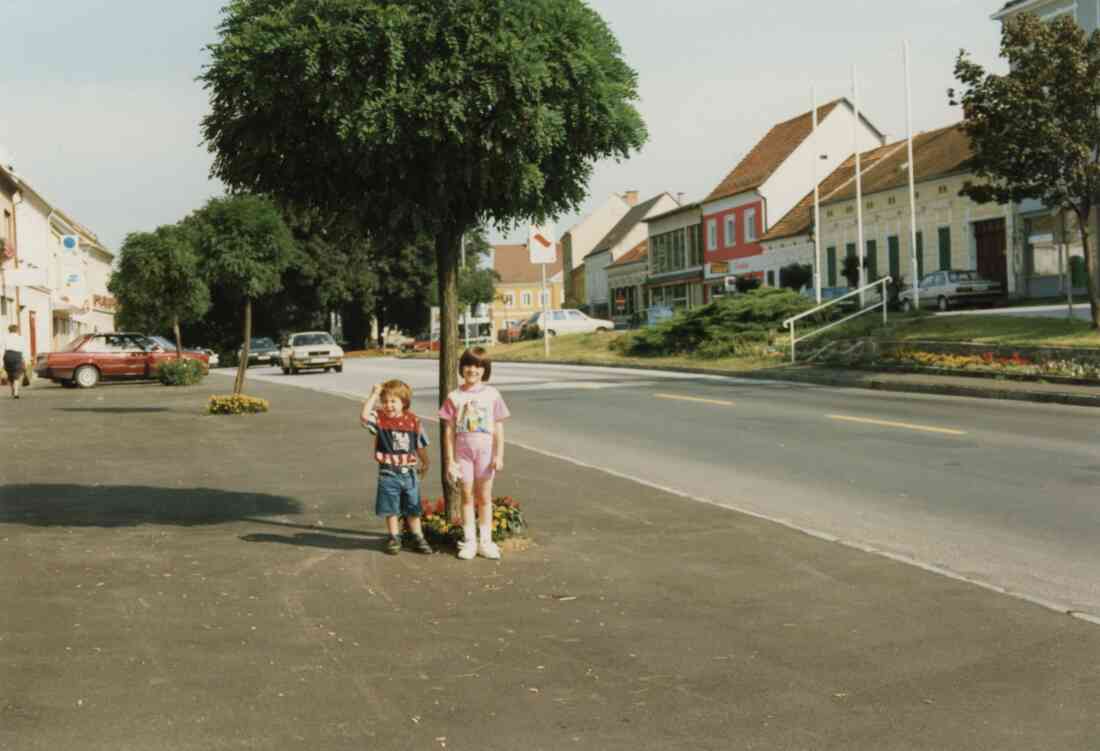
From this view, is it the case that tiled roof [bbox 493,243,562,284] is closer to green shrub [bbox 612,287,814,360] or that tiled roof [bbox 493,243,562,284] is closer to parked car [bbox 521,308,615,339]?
parked car [bbox 521,308,615,339]

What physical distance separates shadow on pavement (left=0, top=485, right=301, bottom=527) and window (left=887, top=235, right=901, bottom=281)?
45.1 meters

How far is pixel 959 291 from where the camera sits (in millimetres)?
40406

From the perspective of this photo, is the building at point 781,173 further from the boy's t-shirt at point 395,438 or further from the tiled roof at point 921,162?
the boy's t-shirt at point 395,438

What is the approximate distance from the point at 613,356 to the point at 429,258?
3386 centimetres

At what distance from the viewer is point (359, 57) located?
7.80 meters

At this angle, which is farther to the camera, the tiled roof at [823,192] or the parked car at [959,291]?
the tiled roof at [823,192]

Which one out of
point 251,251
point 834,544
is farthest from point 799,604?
point 251,251

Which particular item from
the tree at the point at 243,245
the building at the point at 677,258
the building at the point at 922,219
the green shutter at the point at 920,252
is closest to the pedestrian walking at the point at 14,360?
the tree at the point at 243,245

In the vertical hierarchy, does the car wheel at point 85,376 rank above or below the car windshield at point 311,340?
below

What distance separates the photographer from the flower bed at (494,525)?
27.5ft

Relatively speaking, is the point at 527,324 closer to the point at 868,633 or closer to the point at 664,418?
the point at 664,418

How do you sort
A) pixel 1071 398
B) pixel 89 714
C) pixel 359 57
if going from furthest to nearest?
pixel 1071 398
pixel 359 57
pixel 89 714

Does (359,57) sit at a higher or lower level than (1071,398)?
higher

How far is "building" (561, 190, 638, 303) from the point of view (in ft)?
395
